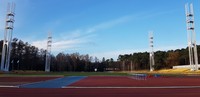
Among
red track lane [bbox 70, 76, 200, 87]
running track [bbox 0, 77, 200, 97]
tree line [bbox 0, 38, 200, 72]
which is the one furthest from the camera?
tree line [bbox 0, 38, 200, 72]

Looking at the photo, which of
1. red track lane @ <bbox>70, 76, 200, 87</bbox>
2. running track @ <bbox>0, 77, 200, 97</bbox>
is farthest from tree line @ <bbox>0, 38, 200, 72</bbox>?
running track @ <bbox>0, 77, 200, 97</bbox>

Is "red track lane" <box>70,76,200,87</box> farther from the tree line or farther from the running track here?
the tree line

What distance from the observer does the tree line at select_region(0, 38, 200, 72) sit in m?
112

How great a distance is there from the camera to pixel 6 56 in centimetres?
6731

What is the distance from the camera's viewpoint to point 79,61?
138m
